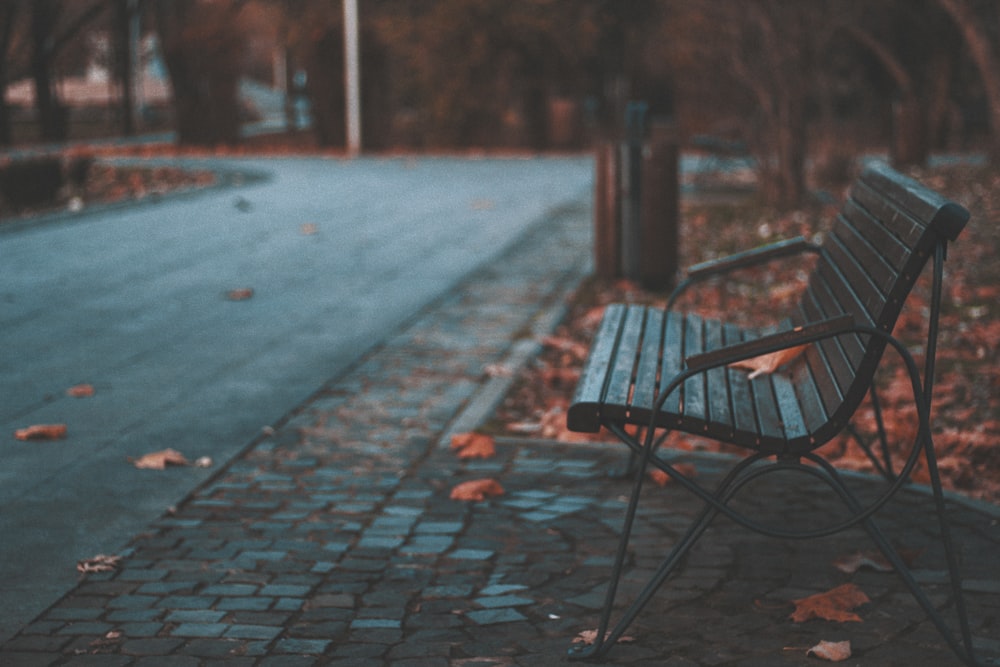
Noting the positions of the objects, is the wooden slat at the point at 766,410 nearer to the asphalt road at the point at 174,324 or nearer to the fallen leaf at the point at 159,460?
the asphalt road at the point at 174,324

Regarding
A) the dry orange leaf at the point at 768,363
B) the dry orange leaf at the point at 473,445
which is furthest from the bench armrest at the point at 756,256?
the dry orange leaf at the point at 473,445

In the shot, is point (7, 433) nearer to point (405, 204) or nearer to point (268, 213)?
point (268, 213)

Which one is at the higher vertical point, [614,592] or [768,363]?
[768,363]

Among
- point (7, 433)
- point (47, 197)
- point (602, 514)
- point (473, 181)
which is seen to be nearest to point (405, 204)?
point (473, 181)

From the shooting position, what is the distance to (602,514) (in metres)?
4.70

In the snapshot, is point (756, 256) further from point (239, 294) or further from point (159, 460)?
point (239, 294)

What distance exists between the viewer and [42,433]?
565 centimetres

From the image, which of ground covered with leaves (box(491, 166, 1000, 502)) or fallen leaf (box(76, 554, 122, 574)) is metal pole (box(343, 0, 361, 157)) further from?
fallen leaf (box(76, 554, 122, 574))

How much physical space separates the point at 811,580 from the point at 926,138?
17597 mm

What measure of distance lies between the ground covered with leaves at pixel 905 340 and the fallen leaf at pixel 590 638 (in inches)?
75.0

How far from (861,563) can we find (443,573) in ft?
4.01

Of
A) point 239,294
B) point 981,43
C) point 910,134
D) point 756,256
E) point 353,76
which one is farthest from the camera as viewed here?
point 353,76

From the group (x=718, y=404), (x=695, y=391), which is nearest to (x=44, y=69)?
(x=695, y=391)

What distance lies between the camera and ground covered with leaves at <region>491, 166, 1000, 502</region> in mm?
5492
